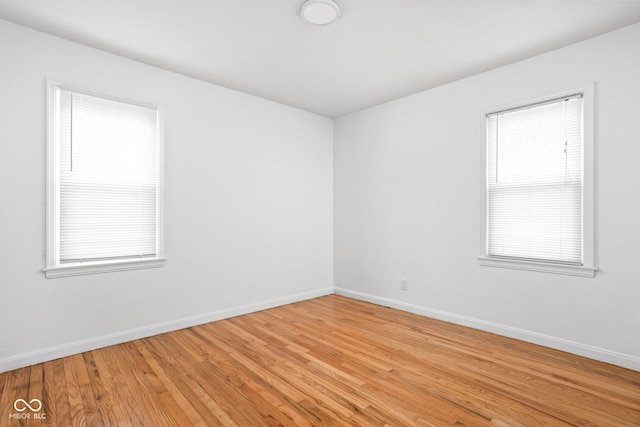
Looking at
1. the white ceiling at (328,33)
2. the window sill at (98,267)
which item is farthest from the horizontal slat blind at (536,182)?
the window sill at (98,267)

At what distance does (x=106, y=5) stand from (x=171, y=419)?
2878 mm

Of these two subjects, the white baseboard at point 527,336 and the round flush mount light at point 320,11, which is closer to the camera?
the round flush mount light at point 320,11

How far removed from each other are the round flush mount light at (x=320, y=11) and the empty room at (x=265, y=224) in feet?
0.11

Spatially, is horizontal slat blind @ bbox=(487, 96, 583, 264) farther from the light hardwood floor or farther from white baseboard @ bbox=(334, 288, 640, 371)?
the light hardwood floor

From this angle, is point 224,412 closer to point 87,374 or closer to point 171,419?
point 171,419

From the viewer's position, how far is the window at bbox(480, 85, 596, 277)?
2.83m

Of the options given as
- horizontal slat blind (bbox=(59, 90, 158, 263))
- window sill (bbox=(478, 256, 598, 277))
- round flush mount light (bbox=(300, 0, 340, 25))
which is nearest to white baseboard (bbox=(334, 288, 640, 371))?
window sill (bbox=(478, 256, 598, 277))

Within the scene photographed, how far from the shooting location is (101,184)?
3025mm

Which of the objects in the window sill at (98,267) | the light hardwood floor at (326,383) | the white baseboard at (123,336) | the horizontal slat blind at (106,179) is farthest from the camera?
the horizontal slat blind at (106,179)

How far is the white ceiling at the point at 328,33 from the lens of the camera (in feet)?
7.79

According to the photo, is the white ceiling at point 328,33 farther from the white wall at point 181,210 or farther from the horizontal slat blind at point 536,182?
the horizontal slat blind at point 536,182

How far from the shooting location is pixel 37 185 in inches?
106

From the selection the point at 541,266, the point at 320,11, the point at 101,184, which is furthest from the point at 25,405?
the point at 541,266

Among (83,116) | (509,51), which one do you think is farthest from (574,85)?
(83,116)
